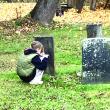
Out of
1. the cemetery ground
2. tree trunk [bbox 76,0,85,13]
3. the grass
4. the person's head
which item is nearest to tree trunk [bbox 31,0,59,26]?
the cemetery ground

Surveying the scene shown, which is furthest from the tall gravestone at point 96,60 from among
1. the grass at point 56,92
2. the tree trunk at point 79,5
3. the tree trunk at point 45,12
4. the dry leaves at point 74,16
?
the tree trunk at point 79,5

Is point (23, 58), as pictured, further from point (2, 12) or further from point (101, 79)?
point (2, 12)

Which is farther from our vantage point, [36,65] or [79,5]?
[79,5]

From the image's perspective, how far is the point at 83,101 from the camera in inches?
405

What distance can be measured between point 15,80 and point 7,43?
7.57 metres

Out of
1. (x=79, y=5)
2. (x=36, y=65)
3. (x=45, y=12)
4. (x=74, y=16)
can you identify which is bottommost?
(x=79, y=5)

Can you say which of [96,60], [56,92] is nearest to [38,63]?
[56,92]

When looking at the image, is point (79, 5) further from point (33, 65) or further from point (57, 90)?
point (57, 90)

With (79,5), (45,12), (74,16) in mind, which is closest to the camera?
(45,12)

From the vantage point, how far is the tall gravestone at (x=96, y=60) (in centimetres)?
1165

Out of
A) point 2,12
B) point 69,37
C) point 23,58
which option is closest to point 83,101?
point 23,58

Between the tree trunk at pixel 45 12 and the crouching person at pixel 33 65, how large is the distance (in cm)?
1332

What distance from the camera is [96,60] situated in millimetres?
11719

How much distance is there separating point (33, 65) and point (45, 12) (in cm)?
1386
